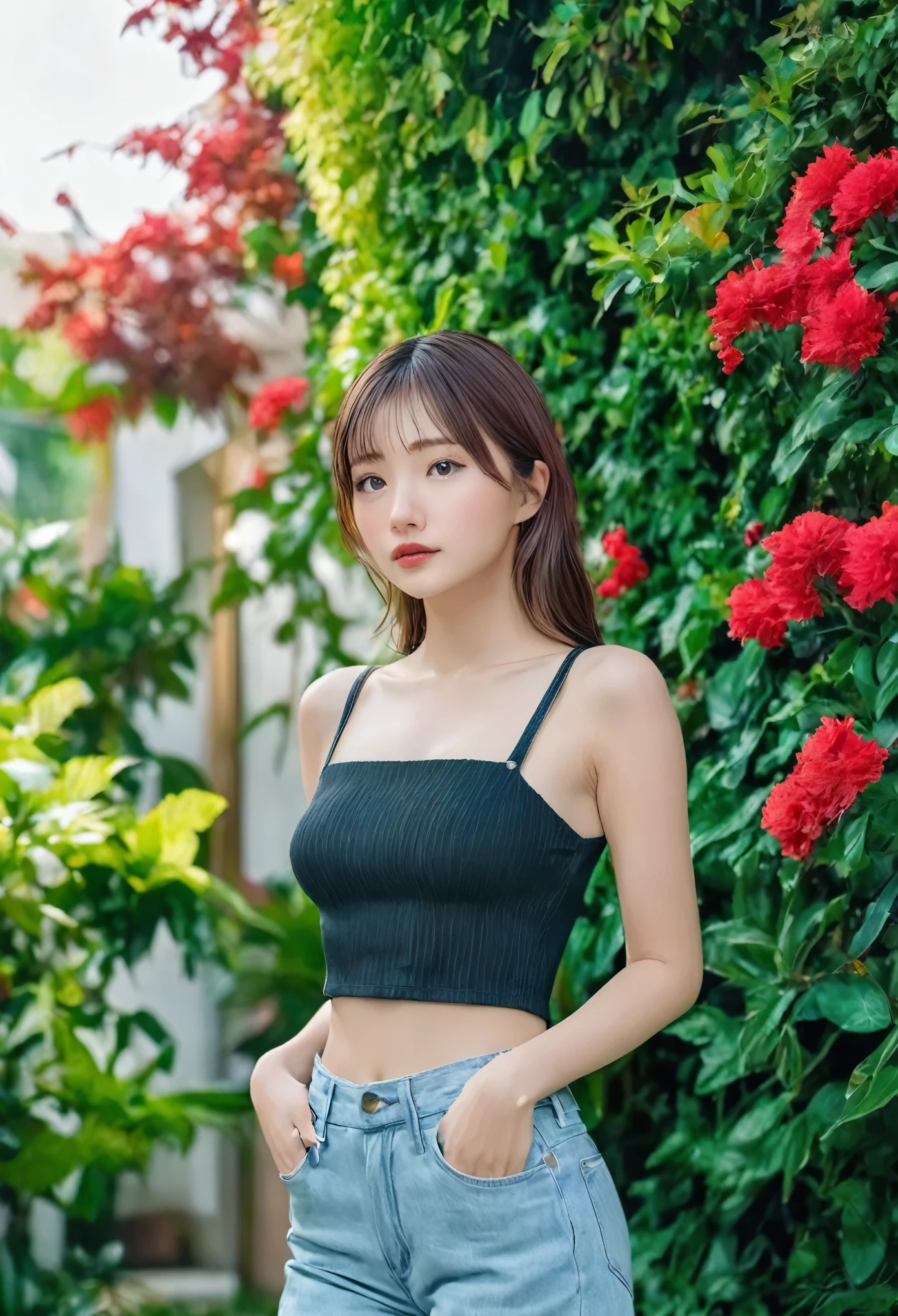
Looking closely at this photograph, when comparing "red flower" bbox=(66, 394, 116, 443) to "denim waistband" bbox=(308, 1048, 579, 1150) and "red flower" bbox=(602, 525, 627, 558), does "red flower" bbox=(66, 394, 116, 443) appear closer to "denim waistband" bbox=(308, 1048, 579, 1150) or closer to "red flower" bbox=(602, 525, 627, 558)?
"red flower" bbox=(602, 525, 627, 558)

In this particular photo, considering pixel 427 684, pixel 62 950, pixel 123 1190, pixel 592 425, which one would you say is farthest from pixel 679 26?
pixel 123 1190

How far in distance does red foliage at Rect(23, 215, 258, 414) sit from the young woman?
2167 mm

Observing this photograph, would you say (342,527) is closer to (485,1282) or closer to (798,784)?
(798,784)

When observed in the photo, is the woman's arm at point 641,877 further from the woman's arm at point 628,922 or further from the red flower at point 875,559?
the red flower at point 875,559

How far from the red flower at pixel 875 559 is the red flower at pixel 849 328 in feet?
0.51

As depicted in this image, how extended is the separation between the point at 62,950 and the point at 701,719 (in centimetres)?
162

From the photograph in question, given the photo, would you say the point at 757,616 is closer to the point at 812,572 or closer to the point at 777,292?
the point at 812,572

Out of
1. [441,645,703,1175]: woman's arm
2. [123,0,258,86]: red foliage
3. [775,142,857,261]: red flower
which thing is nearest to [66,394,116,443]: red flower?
[123,0,258,86]: red foliage

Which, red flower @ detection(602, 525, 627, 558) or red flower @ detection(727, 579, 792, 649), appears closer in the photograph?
red flower @ detection(727, 579, 792, 649)

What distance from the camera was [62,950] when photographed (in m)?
2.90

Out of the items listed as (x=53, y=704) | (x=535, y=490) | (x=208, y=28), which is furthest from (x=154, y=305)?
(x=535, y=490)

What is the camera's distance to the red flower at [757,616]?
1.51 meters

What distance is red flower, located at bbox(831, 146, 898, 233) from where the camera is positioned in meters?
1.34

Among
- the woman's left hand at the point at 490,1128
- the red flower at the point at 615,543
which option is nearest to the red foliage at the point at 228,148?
the red flower at the point at 615,543
